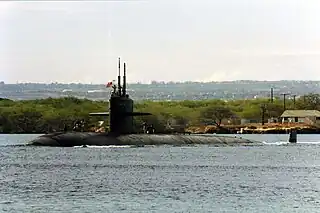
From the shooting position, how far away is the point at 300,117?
187 metres

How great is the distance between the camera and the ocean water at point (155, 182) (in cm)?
4325

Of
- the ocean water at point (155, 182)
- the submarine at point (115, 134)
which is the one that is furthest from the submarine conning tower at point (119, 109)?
the ocean water at point (155, 182)

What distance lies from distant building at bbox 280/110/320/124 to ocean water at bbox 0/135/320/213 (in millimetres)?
102014

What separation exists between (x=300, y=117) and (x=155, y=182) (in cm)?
13589

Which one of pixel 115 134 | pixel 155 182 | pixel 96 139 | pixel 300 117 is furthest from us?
pixel 300 117

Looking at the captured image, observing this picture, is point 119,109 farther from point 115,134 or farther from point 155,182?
point 155,182

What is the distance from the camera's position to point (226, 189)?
50.6m

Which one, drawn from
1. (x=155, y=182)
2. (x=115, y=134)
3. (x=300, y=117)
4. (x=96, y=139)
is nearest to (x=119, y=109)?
(x=115, y=134)

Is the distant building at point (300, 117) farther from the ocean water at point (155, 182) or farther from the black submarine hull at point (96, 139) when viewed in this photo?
the ocean water at point (155, 182)

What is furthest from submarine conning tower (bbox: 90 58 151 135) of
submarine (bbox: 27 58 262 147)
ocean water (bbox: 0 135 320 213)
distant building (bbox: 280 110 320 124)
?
distant building (bbox: 280 110 320 124)

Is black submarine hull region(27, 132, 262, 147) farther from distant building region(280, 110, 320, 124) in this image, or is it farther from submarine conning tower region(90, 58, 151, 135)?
distant building region(280, 110, 320, 124)

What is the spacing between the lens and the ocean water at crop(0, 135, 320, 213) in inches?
1703

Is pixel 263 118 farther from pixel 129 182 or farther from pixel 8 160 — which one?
pixel 129 182

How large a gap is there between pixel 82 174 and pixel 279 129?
11760cm
